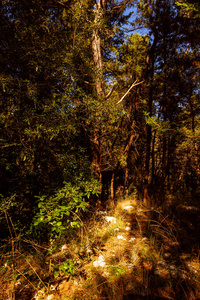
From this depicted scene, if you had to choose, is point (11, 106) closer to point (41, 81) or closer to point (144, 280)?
point (41, 81)

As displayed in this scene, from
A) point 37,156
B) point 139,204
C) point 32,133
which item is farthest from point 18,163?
point 139,204

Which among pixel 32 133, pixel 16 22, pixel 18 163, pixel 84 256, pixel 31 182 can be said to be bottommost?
pixel 84 256

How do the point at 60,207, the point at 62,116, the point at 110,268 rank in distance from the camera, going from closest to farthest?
the point at 60,207 < the point at 110,268 < the point at 62,116

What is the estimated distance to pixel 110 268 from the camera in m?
2.50

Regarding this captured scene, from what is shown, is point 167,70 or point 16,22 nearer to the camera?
point 16,22

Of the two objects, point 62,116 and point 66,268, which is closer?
point 66,268

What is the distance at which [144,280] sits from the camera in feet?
6.89

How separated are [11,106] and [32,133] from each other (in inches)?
30.3

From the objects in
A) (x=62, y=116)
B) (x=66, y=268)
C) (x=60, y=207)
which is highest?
(x=62, y=116)

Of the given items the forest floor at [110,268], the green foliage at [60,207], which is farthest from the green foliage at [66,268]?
the green foliage at [60,207]

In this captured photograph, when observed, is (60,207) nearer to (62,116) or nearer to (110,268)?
(110,268)

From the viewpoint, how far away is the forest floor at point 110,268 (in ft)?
6.48

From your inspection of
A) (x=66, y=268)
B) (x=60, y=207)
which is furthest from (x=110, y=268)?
A: (x=60, y=207)

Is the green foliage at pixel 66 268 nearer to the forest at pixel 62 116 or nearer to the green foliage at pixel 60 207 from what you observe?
the forest at pixel 62 116
